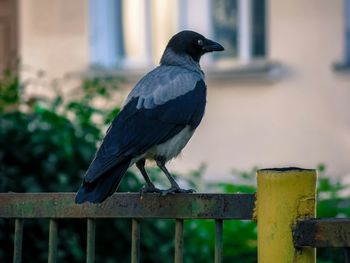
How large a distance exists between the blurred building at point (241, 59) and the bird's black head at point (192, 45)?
238 inches

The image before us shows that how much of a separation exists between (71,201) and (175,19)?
374 inches

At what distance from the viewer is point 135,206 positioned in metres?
3.22

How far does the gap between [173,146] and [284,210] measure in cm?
168

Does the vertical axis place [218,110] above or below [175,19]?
below

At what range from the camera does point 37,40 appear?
1383 centimetres

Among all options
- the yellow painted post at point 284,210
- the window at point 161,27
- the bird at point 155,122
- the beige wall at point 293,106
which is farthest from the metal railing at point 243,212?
the window at point 161,27

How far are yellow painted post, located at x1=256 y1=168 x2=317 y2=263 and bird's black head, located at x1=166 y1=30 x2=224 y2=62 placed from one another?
2.31m

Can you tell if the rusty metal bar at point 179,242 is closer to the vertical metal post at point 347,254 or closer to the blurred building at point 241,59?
the vertical metal post at point 347,254

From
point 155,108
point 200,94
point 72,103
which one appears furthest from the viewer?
point 72,103

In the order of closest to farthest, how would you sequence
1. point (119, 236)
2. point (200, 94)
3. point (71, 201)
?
point (71, 201) < point (200, 94) < point (119, 236)

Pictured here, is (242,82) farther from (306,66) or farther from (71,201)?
(71,201)

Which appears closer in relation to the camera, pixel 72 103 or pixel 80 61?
pixel 72 103

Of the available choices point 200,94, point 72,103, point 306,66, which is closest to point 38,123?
point 72,103

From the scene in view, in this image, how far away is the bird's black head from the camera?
17.1ft
